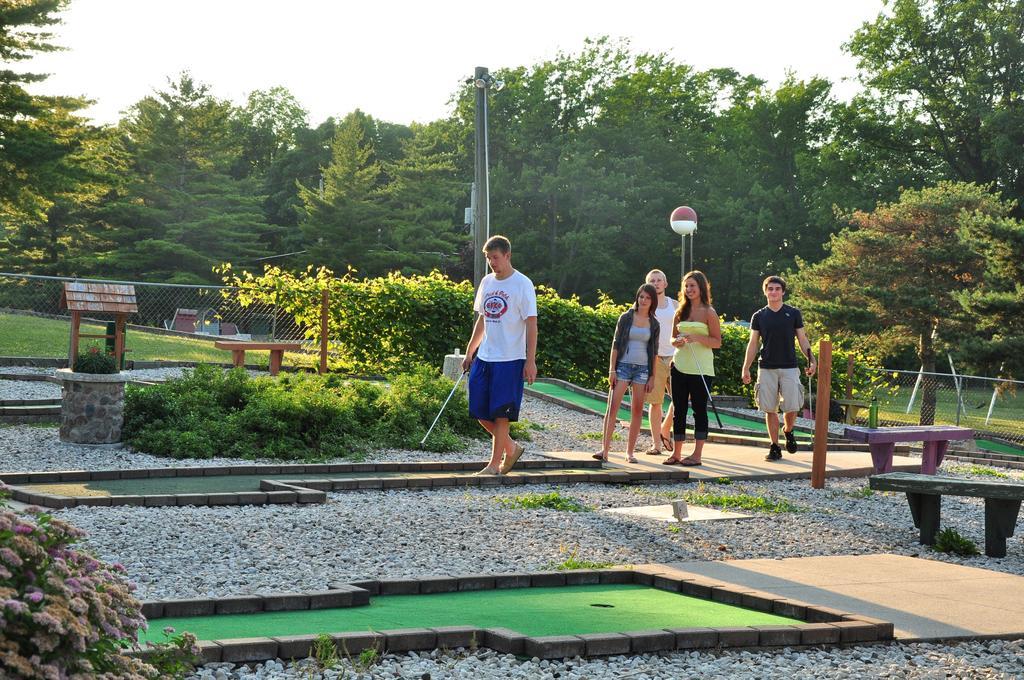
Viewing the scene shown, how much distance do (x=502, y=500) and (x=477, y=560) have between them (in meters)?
2.31

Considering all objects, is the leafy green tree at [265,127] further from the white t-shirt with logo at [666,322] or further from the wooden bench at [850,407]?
the white t-shirt with logo at [666,322]

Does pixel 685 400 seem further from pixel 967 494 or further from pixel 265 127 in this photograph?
pixel 265 127

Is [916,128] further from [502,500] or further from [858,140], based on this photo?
[502,500]

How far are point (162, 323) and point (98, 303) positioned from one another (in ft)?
24.0


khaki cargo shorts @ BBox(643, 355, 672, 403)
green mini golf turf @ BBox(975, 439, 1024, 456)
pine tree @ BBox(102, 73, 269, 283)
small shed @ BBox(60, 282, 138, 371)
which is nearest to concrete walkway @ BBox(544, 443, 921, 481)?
khaki cargo shorts @ BBox(643, 355, 672, 403)

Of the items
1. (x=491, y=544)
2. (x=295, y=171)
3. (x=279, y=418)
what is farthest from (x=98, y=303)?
(x=295, y=171)

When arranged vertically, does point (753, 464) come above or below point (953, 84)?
below

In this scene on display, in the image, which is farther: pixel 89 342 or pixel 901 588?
pixel 89 342

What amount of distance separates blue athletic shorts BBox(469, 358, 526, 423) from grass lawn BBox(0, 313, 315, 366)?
10.2 metres

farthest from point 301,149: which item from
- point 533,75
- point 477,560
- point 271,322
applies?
point 477,560

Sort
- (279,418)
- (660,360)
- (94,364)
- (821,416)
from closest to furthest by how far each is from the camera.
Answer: (821,416)
(94,364)
(279,418)
(660,360)

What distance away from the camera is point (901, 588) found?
628 cm

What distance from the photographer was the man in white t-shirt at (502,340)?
9.46m

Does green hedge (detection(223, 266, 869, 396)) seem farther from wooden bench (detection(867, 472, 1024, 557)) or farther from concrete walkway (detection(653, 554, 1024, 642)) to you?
concrete walkway (detection(653, 554, 1024, 642))
